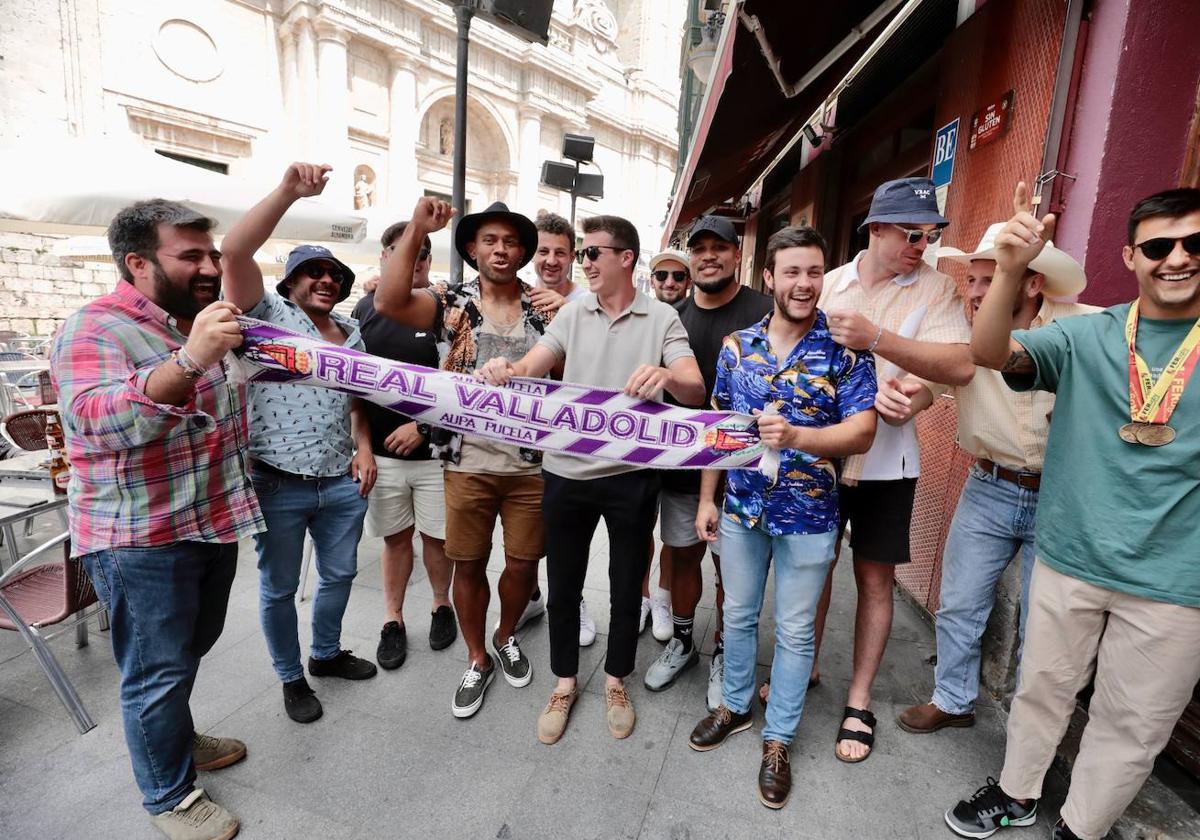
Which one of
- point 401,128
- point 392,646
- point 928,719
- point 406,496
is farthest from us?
point 401,128

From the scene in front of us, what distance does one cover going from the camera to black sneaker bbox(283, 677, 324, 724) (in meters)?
2.62

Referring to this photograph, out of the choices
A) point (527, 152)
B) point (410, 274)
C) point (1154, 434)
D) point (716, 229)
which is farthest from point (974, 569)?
point (527, 152)

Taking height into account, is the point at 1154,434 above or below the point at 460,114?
below

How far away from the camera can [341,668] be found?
2951 millimetres

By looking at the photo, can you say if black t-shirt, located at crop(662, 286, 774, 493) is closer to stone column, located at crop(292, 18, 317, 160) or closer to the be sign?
the be sign

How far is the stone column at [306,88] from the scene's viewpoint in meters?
18.7

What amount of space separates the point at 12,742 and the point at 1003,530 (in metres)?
4.38

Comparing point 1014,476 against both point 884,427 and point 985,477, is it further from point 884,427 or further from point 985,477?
point 884,427

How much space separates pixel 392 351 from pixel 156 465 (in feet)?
4.48

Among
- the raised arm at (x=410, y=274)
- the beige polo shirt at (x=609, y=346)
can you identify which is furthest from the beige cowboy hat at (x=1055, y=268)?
the raised arm at (x=410, y=274)

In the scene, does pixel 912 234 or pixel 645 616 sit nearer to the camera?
pixel 912 234

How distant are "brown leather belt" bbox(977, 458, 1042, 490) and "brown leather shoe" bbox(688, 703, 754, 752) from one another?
1527mm

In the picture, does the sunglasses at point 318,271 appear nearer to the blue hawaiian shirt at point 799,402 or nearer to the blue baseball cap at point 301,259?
the blue baseball cap at point 301,259

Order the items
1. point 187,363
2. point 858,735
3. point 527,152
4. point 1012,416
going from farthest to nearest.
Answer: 1. point 527,152
2. point 858,735
3. point 1012,416
4. point 187,363
